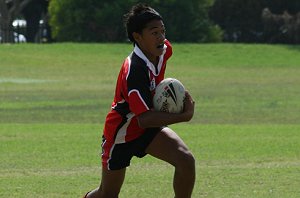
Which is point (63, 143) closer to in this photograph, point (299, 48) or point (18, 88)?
point (18, 88)

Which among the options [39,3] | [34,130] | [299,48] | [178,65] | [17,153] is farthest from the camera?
[39,3]

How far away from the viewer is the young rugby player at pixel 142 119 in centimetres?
814

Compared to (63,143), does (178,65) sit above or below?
below

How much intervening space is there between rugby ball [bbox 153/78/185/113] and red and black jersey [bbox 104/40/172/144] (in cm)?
7

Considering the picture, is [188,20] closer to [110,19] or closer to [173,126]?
[110,19]

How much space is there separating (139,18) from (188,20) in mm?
47521

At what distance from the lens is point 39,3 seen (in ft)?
227

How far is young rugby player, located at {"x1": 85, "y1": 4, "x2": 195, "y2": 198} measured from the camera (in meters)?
8.14

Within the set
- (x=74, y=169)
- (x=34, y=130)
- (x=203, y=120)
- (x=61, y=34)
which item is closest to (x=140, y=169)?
(x=74, y=169)

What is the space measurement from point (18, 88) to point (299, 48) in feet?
66.1

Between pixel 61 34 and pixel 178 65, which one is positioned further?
pixel 61 34

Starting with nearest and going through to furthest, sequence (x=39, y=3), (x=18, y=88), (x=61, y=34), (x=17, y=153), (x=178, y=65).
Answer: (x=17, y=153), (x=18, y=88), (x=178, y=65), (x=61, y=34), (x=39, y=3)

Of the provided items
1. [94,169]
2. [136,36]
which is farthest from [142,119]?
[94,169]

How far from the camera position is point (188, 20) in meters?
→ 55.7
